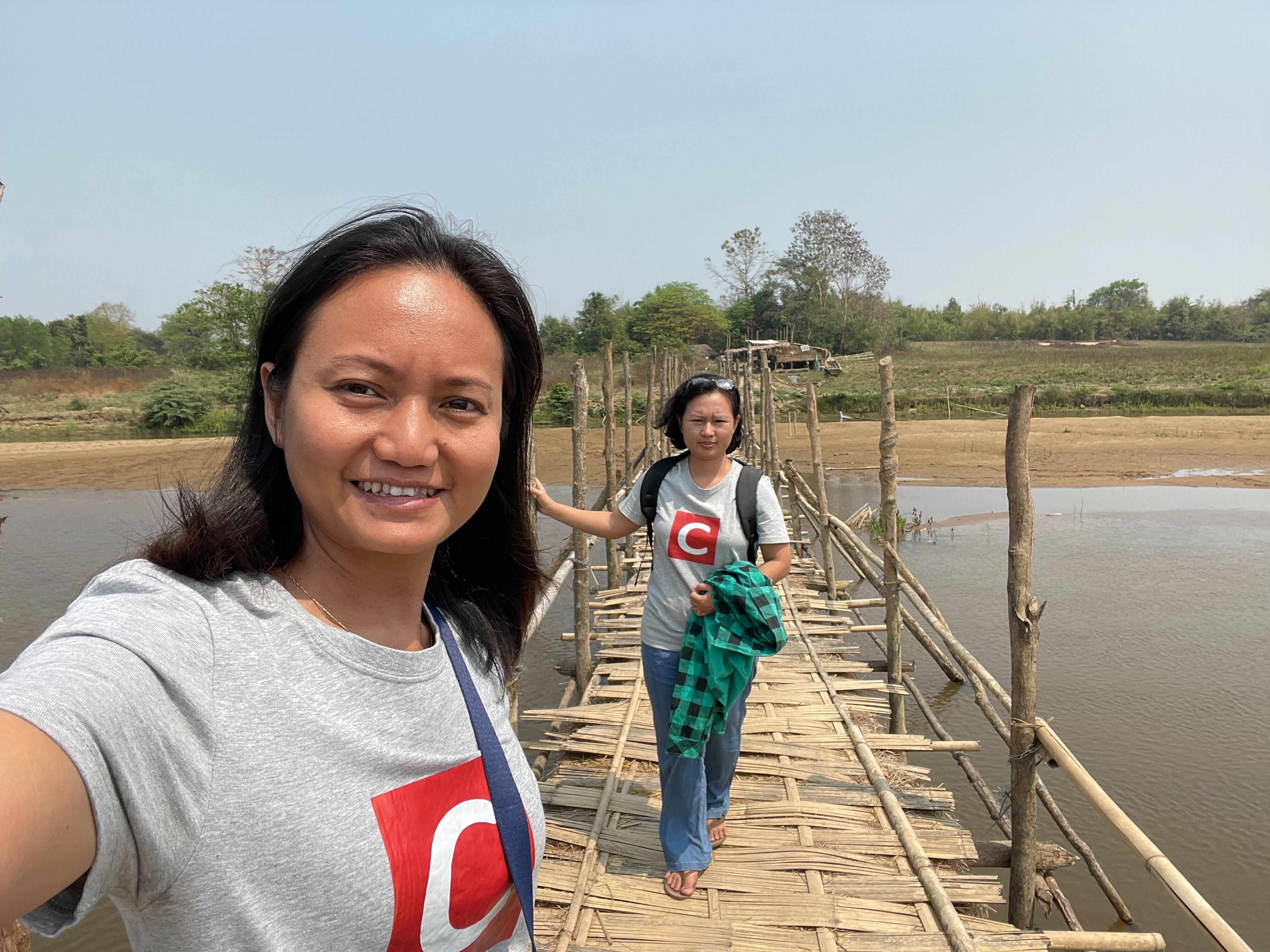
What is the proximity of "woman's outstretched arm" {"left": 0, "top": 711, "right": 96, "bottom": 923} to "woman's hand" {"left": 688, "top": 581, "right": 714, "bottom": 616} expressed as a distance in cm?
215

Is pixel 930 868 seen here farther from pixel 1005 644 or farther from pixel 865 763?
pixel 1005 644

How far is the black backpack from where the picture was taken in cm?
278

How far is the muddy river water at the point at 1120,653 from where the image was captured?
177 inches

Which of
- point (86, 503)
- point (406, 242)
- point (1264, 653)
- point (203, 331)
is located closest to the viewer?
point (406, 242)

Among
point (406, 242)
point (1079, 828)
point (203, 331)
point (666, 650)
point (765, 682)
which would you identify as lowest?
point (1079, 828)

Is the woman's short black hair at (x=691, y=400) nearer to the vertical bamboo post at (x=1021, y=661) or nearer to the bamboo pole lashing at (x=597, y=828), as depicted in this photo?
the bamboo pole lashing at (x=597, y=828)

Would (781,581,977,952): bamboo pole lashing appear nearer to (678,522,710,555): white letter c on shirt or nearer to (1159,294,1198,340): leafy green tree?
(678,522,710,555): white letter c on shirt

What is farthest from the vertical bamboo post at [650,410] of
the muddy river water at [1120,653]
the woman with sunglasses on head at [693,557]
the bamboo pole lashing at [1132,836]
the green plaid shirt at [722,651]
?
the green plaid shirt at [722,651]

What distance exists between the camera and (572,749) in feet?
12.4

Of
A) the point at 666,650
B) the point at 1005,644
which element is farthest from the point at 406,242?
the point at 1005,644

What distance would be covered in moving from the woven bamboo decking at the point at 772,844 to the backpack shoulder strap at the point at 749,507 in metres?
1.23

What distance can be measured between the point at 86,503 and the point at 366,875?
2032cm

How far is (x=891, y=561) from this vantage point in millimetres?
4973

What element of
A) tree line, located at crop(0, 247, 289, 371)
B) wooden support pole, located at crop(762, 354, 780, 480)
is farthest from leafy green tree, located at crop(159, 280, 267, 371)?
wooden support pole, located at crop(762, 354, 780, 480)
